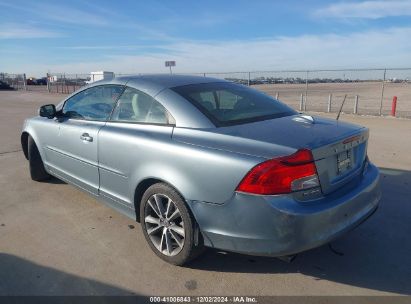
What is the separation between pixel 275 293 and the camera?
2908 mm

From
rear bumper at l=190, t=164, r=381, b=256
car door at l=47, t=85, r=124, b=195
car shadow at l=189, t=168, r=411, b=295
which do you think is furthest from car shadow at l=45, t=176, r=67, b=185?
rear bumper at l=190, t=164, r=381, b=256

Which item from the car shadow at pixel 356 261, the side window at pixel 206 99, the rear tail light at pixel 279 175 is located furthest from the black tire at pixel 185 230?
the side window at pixel 206 99

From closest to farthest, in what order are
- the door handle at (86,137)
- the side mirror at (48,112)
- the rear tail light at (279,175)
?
the rear tail light at (279,175), the door handle at (86,137), the side mirror at (48,112)

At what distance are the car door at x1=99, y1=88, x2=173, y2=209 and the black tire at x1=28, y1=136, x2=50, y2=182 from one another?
75.0 inches

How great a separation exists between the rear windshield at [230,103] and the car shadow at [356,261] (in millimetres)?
1221

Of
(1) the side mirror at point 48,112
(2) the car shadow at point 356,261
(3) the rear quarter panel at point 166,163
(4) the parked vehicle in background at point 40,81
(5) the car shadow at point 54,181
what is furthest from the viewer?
(4) the parked vehicle in background at point 40,81

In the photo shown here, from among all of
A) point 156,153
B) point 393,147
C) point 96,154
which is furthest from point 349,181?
point 393,147

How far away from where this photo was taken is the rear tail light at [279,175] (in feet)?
8.59

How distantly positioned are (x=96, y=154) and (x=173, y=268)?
1.44 m

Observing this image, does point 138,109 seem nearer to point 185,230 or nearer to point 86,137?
point 86,137

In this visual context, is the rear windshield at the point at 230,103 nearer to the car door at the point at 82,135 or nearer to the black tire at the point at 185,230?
the black tire at the point at 185,230

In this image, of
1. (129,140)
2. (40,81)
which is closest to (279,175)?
(129,140)

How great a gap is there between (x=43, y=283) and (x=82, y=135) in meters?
1.64

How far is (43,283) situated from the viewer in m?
3.04
